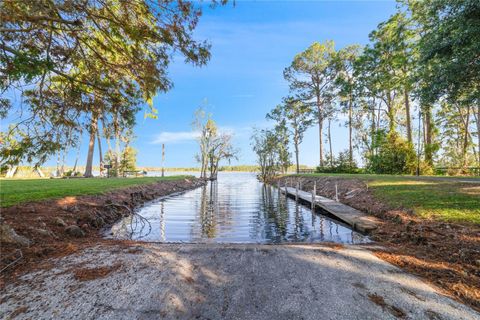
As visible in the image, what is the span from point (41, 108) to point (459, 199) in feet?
40.3

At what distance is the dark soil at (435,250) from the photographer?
400cm

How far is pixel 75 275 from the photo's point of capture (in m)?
4.02

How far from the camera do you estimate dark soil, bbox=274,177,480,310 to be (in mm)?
4004

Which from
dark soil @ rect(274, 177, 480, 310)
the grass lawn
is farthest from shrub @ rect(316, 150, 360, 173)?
dark soil @ rect(274, 177, 480, 310)

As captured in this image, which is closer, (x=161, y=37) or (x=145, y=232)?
(x=161, y=37)

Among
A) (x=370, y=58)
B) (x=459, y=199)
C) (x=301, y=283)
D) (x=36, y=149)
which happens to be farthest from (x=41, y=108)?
(x=370, y=58)

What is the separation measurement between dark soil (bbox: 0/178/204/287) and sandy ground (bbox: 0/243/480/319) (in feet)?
1.61

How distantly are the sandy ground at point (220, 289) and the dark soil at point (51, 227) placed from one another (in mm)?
491

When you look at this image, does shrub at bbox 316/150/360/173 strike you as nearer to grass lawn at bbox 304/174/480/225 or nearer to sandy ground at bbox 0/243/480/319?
grass lawn at bbox 304/174/480/225

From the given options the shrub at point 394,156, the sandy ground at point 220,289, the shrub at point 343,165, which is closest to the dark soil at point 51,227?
the sandy ground at point 220,289

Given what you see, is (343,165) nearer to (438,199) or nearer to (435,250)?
(438,199)

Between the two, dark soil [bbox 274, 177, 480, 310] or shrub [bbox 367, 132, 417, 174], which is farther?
shrub [bbox 367, 132, 417, 174]

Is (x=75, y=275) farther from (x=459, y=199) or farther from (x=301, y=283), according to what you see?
(x=459, y=199)

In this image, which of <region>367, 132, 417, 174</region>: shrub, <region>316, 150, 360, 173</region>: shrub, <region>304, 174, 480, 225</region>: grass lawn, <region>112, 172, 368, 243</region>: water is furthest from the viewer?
<region>316, 150, 360, 173</region>: shrub
